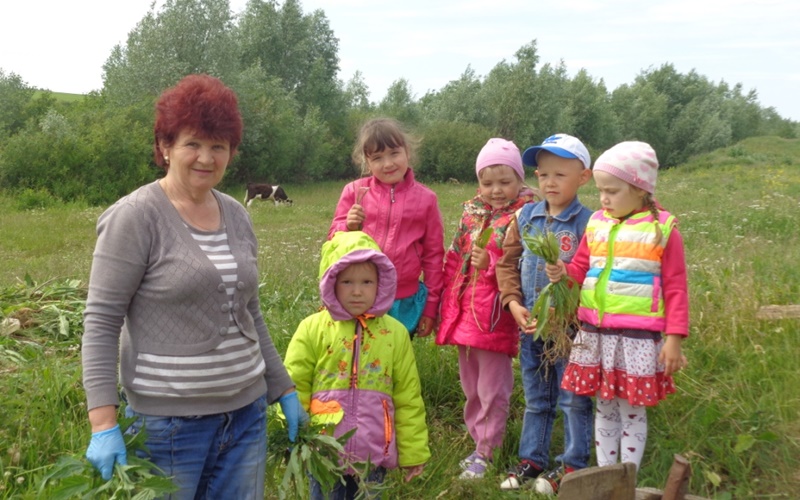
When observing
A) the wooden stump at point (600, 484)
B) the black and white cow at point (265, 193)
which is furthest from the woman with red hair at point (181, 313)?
the black and white cow at point (265, 193)

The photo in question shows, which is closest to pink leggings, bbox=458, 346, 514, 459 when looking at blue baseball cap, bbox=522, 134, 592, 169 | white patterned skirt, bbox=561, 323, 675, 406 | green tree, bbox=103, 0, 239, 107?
white patterned skirt, bbox=561, 323, 675, 406

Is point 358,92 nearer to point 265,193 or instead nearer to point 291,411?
point 265,193

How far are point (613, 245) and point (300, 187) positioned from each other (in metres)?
34.6

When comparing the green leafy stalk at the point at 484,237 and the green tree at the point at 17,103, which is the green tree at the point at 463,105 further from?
the green leafy stalk at the point at 484,237

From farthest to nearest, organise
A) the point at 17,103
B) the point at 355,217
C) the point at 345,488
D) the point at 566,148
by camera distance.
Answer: the point at 17,103
the point at 355,217
the point at 566,148
the point at 345,488

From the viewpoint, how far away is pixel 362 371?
3188 millimetres

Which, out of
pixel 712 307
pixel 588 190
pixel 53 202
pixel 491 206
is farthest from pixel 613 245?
pixel 588 190

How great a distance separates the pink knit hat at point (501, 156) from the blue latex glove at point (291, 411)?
177 centimetres

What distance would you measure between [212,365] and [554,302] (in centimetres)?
173

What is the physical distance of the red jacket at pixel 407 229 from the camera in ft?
13.5

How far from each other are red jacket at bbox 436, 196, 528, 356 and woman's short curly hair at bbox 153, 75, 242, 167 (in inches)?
75.7

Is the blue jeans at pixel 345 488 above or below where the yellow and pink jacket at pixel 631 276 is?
below

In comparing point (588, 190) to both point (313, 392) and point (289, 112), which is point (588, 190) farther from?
point (313, 392)

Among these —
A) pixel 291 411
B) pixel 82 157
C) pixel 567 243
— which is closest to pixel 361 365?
pixel 291 411
